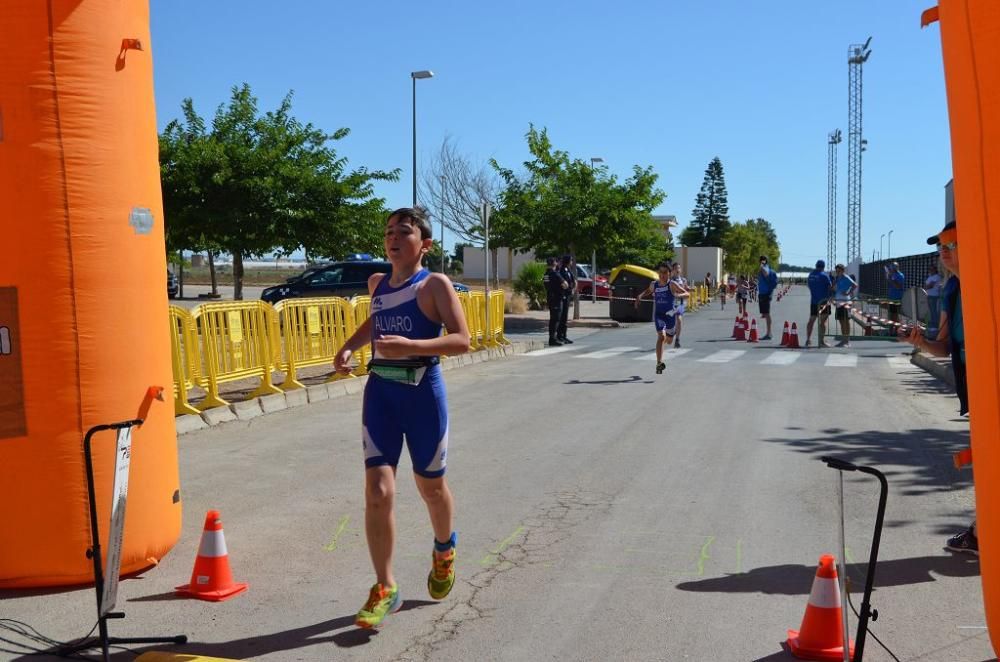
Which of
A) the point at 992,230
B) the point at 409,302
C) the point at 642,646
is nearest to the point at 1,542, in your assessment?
the point at 409,302

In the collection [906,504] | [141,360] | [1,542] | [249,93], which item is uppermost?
[249,93]

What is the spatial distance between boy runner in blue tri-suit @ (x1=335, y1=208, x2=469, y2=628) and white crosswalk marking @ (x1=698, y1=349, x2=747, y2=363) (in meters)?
14.5

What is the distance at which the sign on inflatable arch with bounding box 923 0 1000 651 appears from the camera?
3.46 m

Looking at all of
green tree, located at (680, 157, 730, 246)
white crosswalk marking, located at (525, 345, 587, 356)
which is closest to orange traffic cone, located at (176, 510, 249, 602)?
white crosswalk marking, located at (525, 345, 587, 356)

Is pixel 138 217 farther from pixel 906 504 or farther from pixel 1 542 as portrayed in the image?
pixel 906 504

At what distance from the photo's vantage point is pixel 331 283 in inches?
990

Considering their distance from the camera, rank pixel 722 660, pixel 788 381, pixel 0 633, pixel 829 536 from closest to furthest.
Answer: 1. pixel 722 660
2. pixel 0 633
3. pixel 829 536
4. pixel 788 381

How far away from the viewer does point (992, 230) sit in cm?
350

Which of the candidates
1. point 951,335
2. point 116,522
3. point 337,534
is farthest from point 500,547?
point 951,335

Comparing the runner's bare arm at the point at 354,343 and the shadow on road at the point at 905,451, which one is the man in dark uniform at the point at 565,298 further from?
the runner's bare arm at the point at 354,343

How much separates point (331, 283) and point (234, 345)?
1383 cm

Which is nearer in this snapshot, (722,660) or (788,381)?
(722,660)

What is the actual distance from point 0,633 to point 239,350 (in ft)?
23.8

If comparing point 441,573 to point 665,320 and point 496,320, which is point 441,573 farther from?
point 496,320
